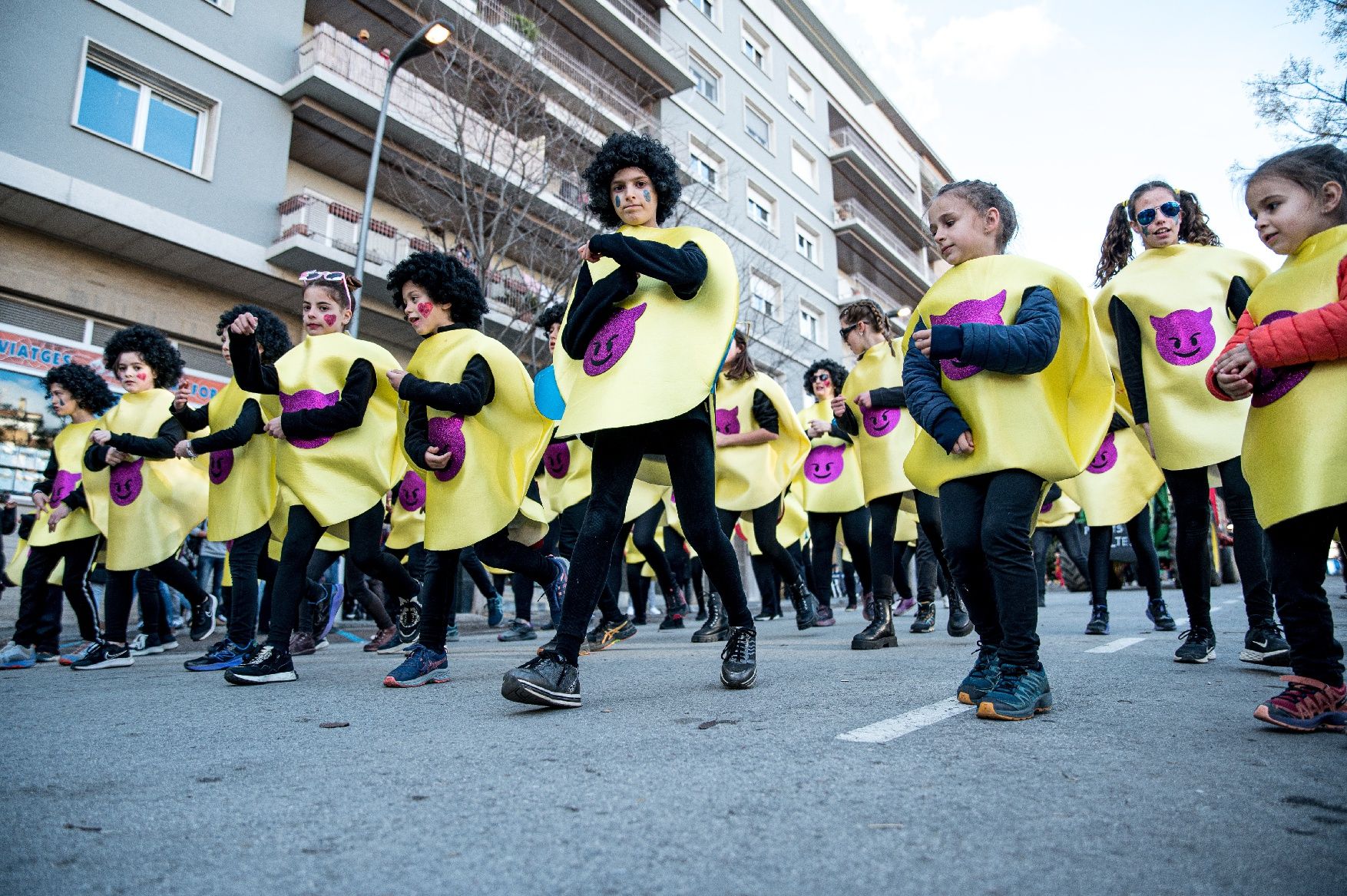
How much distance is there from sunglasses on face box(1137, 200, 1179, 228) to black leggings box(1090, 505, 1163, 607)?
7.50 ft

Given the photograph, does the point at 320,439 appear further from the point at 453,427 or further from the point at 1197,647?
the point at 1197,647

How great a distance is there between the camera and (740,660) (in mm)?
3213

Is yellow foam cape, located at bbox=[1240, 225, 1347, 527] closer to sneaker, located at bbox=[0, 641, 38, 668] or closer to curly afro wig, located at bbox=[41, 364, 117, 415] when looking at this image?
sneaker, located at bbox=[0, 641, 38, 668]

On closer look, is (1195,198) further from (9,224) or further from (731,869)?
(9,224)

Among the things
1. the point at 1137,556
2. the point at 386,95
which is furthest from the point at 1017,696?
the point at 386,95

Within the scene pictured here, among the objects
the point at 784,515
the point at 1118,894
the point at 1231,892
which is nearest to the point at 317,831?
the point at 1118,894

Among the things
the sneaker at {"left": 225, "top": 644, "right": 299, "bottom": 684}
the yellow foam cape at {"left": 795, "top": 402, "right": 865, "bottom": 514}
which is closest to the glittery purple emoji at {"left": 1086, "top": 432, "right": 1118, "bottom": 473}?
the yellow foam cape at {"left": 795, "top": 402, "right": 865, "bottom": 514}

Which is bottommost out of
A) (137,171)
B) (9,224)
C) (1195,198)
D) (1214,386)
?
(1214,386)

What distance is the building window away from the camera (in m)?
12.9

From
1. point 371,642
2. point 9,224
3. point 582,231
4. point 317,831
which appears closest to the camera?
point 317,831

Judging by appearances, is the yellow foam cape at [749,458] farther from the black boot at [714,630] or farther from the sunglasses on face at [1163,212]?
the sunglasses on face at [1163,212]

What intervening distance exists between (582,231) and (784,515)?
8.65 metres

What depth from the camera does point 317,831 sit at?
1.54m

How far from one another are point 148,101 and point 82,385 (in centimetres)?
997
